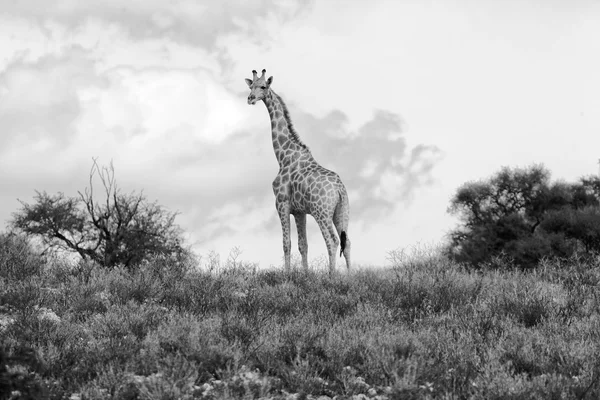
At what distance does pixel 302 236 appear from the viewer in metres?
14.5

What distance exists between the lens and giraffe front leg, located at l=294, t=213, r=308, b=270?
14.4 m

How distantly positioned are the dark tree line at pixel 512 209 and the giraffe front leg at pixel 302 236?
767 inches

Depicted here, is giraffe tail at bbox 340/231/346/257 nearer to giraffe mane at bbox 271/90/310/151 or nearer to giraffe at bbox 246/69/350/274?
giraffe at bbox 246/69/350/274

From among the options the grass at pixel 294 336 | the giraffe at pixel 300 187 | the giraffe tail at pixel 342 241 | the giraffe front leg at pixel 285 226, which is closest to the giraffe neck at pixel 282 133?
the giraffe at pixel 300 187

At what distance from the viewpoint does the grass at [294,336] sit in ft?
22.3

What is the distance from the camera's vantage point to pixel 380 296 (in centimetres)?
1093

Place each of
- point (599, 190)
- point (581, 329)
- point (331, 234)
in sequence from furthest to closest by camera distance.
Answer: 1. point (599, 190)
2. point (331, 234)
3. point (581, 329)

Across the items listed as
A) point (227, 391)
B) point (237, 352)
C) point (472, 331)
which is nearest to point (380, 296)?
point (472, 331)

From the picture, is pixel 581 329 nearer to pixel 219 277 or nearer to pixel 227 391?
pixel 227 391

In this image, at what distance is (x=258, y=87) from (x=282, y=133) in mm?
1018

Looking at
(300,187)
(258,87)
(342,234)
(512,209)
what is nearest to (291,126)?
(258,87)

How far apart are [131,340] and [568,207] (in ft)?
97.5

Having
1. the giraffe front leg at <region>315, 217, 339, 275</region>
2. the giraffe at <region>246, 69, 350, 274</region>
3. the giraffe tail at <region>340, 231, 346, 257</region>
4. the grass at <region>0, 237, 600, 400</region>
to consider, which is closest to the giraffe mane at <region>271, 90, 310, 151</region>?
the giraffe at <region>246, 69, 350, 274</region>

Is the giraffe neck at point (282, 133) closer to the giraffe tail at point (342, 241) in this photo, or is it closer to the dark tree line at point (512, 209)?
the giraffe tail at point (342, 241)
